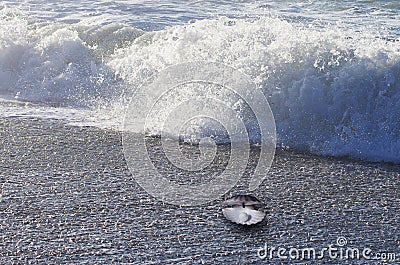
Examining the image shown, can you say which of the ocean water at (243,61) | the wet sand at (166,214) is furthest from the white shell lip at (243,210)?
the ocean water at (243,61)

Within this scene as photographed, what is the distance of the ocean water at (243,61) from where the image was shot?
6535mm

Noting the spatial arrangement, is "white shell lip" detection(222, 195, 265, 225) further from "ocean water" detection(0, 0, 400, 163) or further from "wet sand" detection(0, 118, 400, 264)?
"ocean water" detection(0, 0, 400, 163)

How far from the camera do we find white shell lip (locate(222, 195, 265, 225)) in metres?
4.64

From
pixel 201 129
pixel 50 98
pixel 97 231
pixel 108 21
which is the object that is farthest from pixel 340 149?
pixel 108 21

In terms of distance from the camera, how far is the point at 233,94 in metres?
7.04

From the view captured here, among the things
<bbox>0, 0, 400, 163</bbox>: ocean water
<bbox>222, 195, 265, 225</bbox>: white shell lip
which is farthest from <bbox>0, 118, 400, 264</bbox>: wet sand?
<bbox>0, 0, 400, 163</bbox>: ocean water

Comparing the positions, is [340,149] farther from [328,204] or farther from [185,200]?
[185,200]

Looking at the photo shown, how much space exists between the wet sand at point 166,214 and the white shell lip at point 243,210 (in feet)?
0.20

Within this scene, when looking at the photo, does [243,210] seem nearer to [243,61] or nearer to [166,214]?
[166,214]

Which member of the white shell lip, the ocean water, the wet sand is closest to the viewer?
the wet sand

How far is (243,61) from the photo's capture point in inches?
289

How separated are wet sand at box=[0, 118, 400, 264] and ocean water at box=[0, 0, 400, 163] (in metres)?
0.65

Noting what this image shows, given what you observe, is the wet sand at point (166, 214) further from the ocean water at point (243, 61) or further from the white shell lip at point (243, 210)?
the ocean water at point (243, 61)

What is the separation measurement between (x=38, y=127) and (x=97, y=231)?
278 cm
